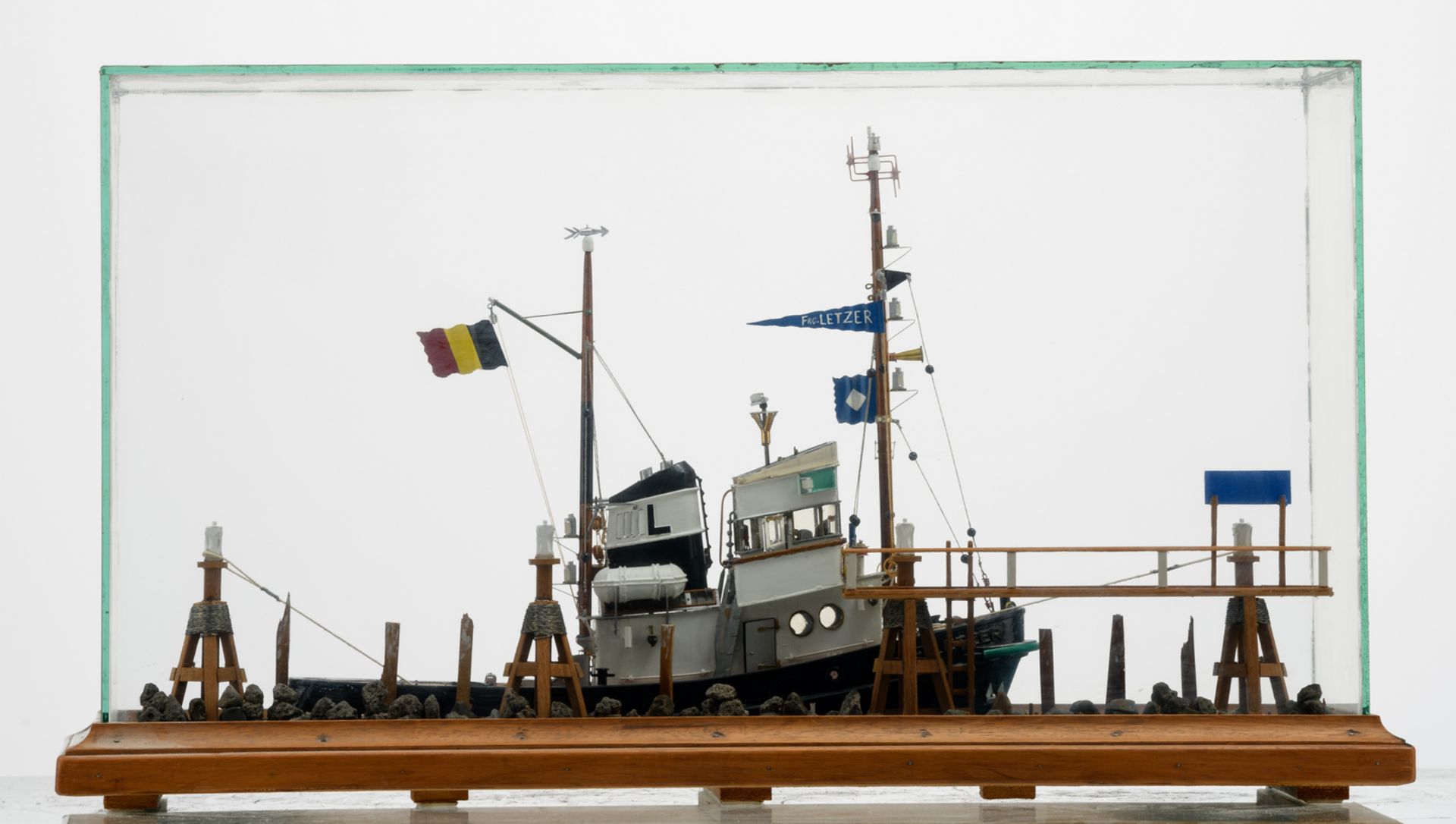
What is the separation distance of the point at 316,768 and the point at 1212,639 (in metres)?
3.05

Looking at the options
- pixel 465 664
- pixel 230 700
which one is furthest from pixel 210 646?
pixel 465 664

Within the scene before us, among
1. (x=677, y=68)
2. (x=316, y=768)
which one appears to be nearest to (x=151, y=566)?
(x=316, y=768)

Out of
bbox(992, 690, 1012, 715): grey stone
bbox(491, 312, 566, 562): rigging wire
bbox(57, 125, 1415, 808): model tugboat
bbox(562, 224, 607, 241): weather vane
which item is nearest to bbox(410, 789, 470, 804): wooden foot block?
bbox(57, 125, 1415, 808): model tugboat

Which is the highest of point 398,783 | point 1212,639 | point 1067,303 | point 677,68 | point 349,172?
point 677,68

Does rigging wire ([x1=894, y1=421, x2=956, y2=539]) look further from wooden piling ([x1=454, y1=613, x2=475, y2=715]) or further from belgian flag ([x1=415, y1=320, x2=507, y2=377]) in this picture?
wooden piling ([x1=454, y1=613, x2=475, y2=715])

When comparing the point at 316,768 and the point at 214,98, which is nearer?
the point at 316,768

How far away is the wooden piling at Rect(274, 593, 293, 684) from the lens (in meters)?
5.17

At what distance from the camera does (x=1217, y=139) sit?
5176mm

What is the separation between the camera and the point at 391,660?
5164mm

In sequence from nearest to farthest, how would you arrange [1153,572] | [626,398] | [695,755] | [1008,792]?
[695,755] < [1153,572] < [1008,792] < [626,398]

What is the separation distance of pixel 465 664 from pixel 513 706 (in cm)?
29

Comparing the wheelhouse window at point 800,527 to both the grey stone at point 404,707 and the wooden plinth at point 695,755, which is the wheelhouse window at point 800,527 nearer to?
the wooden plinth at point 695,755

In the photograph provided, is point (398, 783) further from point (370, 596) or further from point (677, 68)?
point (677, 68)

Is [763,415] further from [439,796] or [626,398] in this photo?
[439,796]
